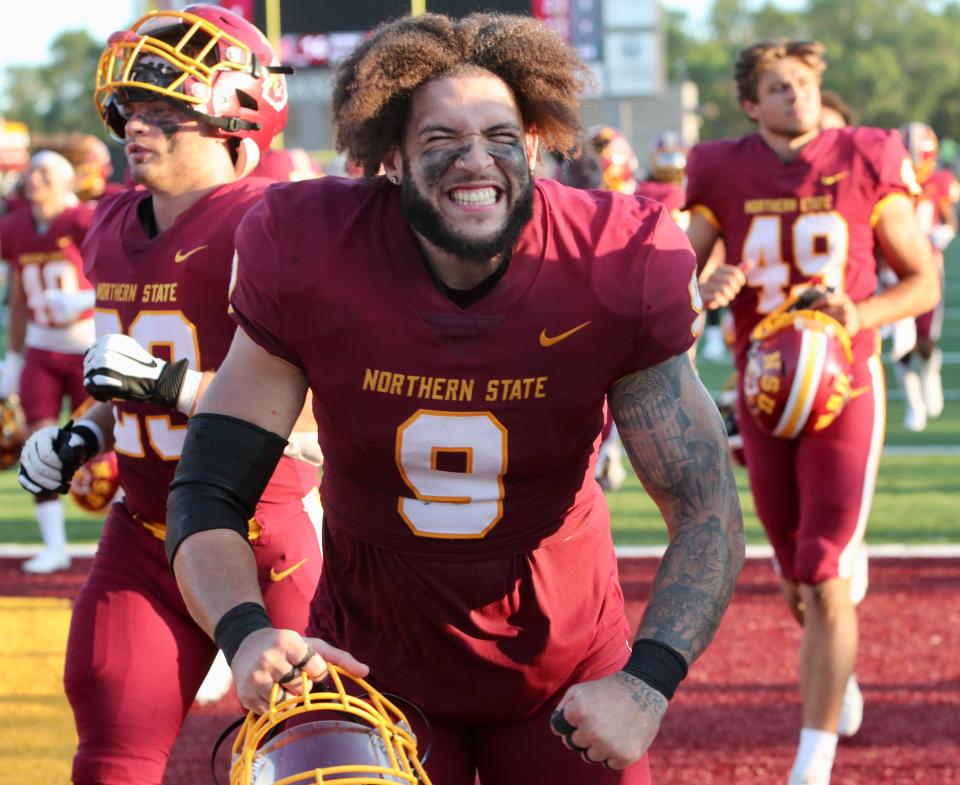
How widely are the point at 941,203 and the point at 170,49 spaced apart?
45.8 feet

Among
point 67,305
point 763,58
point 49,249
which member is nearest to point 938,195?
point 49,249

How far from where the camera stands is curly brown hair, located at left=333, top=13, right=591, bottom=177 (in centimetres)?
265

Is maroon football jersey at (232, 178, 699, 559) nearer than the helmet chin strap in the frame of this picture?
Yes

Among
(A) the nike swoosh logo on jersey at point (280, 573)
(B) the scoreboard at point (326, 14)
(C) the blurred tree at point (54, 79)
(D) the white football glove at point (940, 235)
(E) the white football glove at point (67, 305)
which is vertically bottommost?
(D) the white football glove at point (940, 235)

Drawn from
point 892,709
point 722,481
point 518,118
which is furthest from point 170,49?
point 892,709

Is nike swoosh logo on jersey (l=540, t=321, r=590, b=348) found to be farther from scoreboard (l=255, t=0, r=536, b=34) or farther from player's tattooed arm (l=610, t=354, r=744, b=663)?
scoreboard (l=255, t=0, r=536, b=34)

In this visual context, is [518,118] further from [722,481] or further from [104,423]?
[104,423]

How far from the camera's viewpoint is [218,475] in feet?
8.45

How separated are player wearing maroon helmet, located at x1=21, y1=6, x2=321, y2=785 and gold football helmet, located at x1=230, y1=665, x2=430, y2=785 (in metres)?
1.02

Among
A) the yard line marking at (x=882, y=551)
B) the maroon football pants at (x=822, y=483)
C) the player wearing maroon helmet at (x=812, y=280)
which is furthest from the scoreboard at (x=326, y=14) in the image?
the maroon football pants at (x=822, y=483)

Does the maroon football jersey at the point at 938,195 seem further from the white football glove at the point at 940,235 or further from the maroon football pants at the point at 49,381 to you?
the maroon football pants at the point at 49,381

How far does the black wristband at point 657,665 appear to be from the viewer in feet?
7.70

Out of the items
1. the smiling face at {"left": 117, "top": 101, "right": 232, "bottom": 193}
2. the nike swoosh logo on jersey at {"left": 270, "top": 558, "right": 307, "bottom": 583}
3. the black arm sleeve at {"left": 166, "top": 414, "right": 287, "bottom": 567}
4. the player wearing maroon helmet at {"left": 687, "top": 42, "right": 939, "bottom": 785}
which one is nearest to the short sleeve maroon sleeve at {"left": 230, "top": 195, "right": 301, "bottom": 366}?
the black arm sleeve at {"left": 166, "top": 414, "right": 287, "bottom": 567}

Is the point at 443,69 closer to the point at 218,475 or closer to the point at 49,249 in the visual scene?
the point at 218,475
